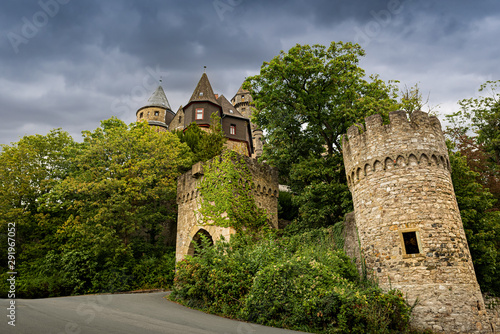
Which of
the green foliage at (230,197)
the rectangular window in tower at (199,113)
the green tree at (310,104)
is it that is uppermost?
the rectangular window in tower at (199,113)

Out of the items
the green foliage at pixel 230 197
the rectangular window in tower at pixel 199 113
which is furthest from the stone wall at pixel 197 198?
the rectangular window in tower at pixel 199 113

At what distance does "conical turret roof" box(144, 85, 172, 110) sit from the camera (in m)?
50.5

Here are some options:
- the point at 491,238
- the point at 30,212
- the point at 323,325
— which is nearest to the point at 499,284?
the point at 491,238

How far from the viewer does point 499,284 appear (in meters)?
12.0

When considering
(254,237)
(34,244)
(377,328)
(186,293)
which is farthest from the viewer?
(34,244)

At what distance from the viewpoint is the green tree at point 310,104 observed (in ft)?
53.8

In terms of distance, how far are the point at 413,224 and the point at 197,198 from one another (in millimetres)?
8972

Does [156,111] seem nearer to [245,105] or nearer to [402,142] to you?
[245,105]

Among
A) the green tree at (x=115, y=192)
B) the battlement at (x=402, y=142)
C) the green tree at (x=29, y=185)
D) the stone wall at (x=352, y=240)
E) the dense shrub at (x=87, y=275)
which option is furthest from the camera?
the green tree at (x=29, y=185)

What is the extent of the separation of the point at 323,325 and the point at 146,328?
13.6ft

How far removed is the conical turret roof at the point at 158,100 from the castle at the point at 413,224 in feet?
136

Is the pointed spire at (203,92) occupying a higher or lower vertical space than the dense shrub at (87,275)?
higher

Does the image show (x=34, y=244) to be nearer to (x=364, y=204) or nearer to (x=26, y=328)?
(x=26, y=328)

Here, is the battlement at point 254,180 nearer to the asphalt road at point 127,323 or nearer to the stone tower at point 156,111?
the asphalt road at point 127,323
